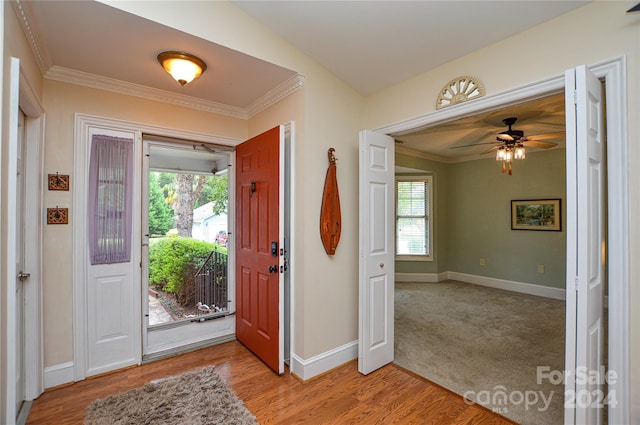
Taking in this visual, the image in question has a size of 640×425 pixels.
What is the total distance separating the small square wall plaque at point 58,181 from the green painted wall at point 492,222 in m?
4.71

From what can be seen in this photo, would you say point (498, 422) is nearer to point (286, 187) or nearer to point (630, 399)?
point (630, 399)

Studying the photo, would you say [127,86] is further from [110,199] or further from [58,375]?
[58,375]

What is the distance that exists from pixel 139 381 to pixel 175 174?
1.98 meters

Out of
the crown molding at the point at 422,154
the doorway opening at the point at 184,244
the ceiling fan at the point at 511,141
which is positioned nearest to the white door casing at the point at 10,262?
the doorway opening at the point at 184,244

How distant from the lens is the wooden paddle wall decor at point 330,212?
267 centimetres

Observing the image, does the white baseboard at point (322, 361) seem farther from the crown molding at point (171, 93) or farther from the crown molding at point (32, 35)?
the crown molding at point (32, 35)

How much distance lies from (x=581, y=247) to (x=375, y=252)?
146 centimetres

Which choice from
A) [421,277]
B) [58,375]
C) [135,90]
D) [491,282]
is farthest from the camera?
[421,277]

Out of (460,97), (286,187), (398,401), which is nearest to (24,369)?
(286,187)

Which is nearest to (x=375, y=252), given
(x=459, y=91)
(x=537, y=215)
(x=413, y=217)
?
(x=459, y=91)

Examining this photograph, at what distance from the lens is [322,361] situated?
8.71ft

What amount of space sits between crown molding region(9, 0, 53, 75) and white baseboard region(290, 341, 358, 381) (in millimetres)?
2933

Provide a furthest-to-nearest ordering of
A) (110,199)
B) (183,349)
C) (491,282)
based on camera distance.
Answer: (491,282), (183,349), (110,199)

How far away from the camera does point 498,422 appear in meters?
2.03
